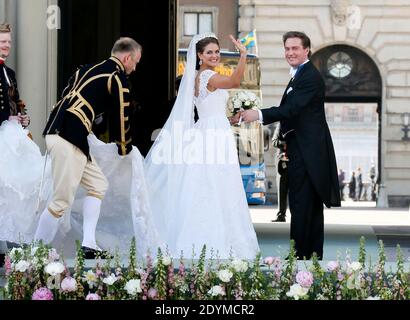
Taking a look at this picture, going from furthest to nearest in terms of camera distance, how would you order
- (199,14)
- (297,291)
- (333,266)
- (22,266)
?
(199,14)
(22,266)
(333,266)
(297,291)

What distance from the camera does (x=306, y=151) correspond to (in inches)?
396

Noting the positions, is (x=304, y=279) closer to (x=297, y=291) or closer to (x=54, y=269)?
(x=297, y=291)

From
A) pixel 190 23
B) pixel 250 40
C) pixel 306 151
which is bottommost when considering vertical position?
pixel 306 151

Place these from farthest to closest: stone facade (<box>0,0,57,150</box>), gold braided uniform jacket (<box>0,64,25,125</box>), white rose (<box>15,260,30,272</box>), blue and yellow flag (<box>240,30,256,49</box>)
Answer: blue and yellow flag (<box>240,30,256,49</box>) → stone facade (<box>0,0,57,150</box>) → gold braided uniform jacket (<box>0,64,25,125</box>) → white rose (<box>15,260,30,272</box>)

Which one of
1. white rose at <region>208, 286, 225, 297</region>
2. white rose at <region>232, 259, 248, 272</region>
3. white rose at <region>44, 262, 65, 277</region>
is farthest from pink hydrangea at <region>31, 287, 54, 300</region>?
white rose at <region>232, 259, 248, 272</region>

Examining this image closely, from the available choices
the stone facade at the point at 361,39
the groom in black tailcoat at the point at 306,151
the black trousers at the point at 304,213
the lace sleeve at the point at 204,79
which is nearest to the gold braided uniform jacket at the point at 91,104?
the lace sleeve at the point at 204,79

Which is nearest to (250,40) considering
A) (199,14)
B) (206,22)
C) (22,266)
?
(206,22)

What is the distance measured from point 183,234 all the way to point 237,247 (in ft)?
1.55

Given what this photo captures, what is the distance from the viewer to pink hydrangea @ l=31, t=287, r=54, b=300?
6.70 meters

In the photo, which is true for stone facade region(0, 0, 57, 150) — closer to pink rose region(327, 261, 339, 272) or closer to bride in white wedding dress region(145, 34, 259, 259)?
bride in white wedding dress region(145, 34, 259, 259)

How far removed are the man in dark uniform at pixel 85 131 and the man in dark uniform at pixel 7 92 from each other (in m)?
0.88

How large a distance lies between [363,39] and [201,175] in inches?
1236

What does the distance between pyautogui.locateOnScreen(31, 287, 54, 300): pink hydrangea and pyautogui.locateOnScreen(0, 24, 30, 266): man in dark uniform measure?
3.73 m

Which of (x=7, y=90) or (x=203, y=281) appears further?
(x=7, y=90)
